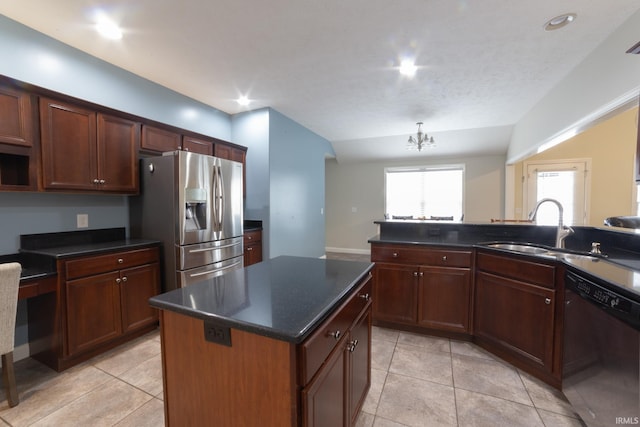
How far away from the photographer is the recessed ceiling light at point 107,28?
200 centimetres

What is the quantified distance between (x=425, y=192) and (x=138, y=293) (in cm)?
592

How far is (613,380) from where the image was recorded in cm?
117

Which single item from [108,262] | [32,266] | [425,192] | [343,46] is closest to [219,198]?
[108,262]

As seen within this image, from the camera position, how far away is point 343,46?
2326 millimetres

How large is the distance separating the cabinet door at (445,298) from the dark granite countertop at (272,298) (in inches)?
45.6

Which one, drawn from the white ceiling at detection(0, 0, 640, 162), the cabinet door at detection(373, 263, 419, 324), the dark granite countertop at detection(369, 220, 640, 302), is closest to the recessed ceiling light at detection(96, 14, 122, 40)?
the white ceiling at detection(0, 0, 640, 162)

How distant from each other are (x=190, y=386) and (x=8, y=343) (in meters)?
1.55

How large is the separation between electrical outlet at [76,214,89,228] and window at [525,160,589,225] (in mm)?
7109

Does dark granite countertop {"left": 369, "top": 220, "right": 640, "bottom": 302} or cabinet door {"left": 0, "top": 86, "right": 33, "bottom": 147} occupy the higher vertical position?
cabinet door {"left": 0, "top": 86, "right": 33, "bottom": 147}

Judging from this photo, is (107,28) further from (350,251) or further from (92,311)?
(350,251)

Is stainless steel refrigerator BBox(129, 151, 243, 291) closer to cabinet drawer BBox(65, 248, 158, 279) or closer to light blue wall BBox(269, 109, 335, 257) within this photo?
cabinet drawer BBox(65, 248, 158, 279)

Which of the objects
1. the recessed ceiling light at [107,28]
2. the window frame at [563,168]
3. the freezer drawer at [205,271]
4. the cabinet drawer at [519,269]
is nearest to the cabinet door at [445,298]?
the cabinet drawer at [519,269]

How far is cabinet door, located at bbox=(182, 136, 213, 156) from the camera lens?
3.06 metres

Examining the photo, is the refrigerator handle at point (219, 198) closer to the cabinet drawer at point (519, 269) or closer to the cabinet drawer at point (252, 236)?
the cabinet drawer at point (252, 236)
